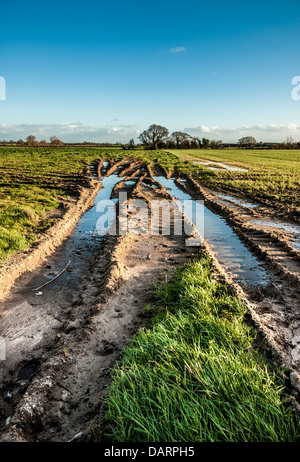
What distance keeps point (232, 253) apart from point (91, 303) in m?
3.85

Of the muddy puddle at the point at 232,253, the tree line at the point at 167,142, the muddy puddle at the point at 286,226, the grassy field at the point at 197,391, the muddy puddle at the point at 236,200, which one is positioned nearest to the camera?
the grassy field at the point at 197,391

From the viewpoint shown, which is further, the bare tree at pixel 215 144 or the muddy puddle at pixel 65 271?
the bare tree at pixel 215 144

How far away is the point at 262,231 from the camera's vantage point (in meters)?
7.88

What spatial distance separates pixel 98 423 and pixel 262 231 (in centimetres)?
690

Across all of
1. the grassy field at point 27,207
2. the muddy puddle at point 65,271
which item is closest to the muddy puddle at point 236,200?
the muddy puddle at point 65,271

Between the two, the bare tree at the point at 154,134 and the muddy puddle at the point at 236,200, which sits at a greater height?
the bare tree at the point at 154,134

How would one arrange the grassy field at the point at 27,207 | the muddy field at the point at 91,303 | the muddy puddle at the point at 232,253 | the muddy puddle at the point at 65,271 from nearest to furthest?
the muddy field at the point at 91,303 → the muddy puddle at the point at 65,271 → the muddy puddle at the point at 232,253 → the grassy field at the point at 27,207

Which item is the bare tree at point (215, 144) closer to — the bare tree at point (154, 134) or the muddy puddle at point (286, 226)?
the bare tree at point (154, 134)

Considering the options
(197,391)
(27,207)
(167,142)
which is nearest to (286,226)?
(197,391)

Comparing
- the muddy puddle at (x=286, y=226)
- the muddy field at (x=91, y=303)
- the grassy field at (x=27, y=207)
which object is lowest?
the muddy field at (x=91, y=303)

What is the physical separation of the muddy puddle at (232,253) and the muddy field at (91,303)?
0.02 metres

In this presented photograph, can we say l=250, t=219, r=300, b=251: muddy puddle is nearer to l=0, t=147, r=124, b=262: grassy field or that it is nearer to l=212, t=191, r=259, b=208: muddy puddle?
l=212, t=191, r=259, b=208: muddy puddle

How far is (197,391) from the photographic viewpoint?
2.42m

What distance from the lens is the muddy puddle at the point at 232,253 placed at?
214 inches
